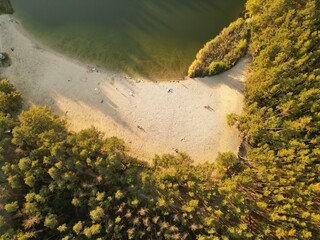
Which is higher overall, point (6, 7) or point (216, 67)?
point (216, 67)

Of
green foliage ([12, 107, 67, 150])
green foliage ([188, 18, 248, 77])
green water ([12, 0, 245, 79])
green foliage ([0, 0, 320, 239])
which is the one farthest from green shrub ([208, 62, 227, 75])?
green foliage ([12, 107, 67, 150])

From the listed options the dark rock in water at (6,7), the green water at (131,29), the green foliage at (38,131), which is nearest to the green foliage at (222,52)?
the green water at (131,29)

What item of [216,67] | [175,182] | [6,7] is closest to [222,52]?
[216,67]

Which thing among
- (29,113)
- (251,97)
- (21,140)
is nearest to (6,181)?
(21,140)

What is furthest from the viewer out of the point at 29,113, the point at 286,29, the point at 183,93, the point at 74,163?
the point at 183,93

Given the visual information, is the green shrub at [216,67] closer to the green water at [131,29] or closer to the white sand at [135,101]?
the white sand at [135,101]

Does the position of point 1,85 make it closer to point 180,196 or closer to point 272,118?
point 180,196

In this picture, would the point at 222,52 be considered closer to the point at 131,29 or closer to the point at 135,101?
the point at 131,29
